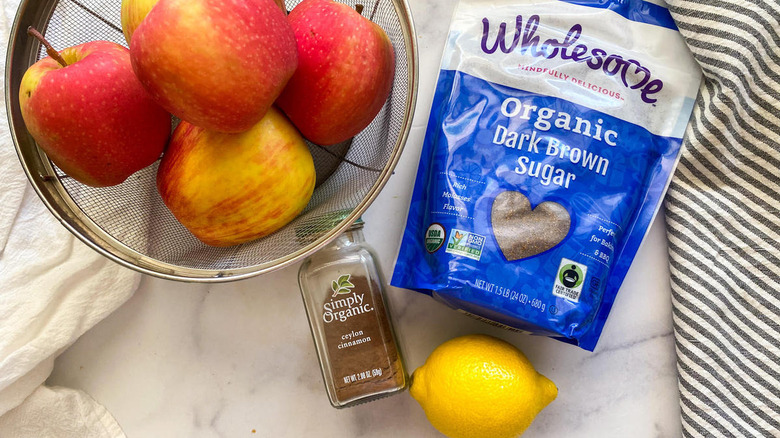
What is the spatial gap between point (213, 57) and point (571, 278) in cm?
45

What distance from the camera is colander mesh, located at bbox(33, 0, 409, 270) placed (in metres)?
0.64

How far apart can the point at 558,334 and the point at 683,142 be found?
28cm

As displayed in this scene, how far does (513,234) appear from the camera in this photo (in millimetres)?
672

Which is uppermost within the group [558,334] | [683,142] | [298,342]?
[683,142]

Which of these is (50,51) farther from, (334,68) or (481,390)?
(481,390)

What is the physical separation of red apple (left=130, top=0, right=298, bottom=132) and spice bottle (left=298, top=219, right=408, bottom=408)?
0.24 m

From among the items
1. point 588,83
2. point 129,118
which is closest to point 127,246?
point 129,118

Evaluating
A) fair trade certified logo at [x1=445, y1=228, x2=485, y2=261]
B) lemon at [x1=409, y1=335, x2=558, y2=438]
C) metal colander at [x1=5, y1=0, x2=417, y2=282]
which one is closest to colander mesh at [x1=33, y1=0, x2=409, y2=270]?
metal colander at [x1=5, y1=0, x2=417, y2=282]

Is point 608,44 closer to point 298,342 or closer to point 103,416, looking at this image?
point 298,342

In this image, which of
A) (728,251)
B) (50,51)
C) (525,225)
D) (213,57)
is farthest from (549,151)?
(50,51)

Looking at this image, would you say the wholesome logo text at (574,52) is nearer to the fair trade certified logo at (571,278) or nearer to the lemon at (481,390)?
the fair trade certified logo at (571,278)

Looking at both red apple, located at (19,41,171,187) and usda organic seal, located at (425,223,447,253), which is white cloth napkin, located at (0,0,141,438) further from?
usda organic seal, located at (425,223,447,253)

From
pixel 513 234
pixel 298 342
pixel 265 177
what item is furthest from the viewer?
pixel 298 342

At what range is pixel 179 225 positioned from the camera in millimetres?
690
